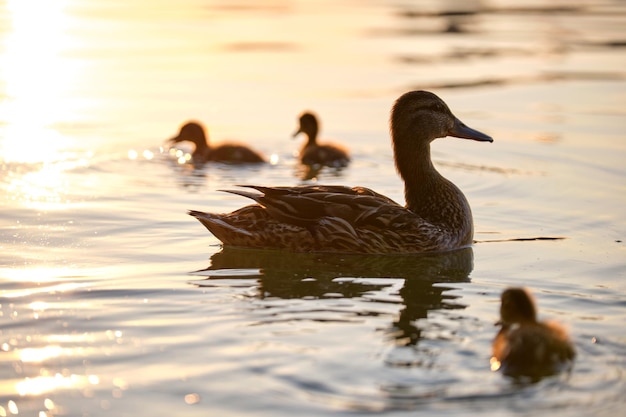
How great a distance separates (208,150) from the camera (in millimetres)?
11594

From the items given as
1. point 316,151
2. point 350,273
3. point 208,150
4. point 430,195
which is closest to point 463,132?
point 430,195

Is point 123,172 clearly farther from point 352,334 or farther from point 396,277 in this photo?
point 352,334

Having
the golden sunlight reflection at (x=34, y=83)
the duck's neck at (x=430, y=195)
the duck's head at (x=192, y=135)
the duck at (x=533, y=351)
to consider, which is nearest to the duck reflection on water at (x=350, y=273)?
the duck's neck at (x=430, y=195)

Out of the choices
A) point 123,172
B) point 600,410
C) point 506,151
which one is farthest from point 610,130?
point 600,410

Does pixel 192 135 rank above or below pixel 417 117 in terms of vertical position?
below

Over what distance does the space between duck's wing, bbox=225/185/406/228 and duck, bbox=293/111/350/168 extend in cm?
318

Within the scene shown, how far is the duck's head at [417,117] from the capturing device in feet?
28.3

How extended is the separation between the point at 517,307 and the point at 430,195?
273cm

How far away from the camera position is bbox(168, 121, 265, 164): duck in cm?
1116

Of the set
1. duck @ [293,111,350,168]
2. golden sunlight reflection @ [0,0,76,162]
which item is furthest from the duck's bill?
golden sunlight reflection @ [0,0,76,162]

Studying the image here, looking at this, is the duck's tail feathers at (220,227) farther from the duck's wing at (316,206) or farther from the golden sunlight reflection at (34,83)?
the golden sunlight reflection at (34,83)

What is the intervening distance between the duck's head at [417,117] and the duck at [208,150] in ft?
8.85

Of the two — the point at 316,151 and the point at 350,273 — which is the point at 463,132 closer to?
the point at 350,273

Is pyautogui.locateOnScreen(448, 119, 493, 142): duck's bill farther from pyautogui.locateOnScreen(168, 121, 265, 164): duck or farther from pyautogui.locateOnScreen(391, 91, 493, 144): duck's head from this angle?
pyautogui.locateOnScreen(168, 121, 265, 164): duck
